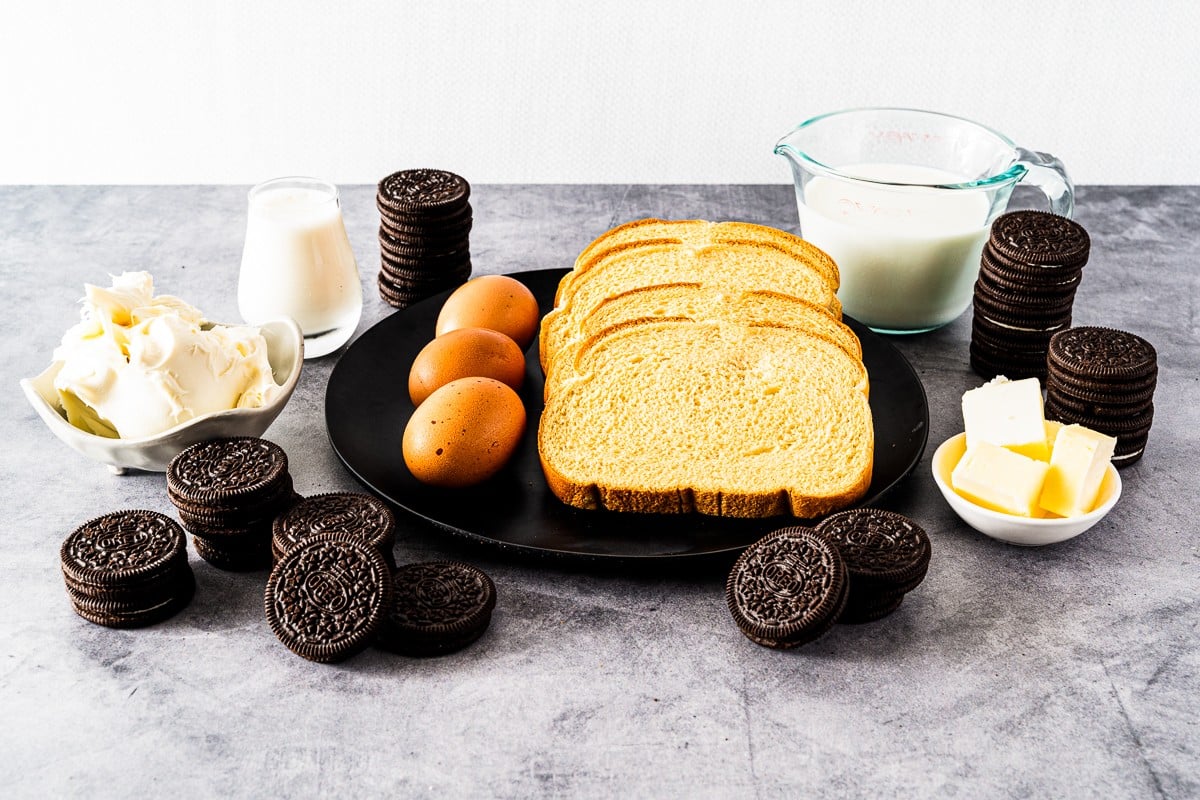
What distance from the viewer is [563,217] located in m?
3.39

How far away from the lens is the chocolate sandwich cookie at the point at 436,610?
1731mm

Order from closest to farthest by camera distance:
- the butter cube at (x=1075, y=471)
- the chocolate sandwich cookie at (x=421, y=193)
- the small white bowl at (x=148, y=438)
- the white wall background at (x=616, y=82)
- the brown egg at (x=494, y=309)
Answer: the butter cube at (x=1075, y=471), the small white bowl at (x=148, y=438), the brown egg at (x=494, y=309), the chocolate sandwich cookie at (x=421, y=193), the white wall background at (x=616, y=82)

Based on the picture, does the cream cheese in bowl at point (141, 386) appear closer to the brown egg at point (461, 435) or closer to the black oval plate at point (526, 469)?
the black oval plate at point (526, 469)

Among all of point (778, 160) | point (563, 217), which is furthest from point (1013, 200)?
point (563, 217)

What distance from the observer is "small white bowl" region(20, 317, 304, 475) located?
2.02 m

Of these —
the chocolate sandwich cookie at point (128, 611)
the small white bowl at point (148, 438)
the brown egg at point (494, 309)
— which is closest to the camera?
the chocolate sandwich cookie at point (128, 611)

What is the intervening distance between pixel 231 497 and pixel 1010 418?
133 centimetres

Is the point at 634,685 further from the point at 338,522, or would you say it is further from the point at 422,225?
the point at 422,225

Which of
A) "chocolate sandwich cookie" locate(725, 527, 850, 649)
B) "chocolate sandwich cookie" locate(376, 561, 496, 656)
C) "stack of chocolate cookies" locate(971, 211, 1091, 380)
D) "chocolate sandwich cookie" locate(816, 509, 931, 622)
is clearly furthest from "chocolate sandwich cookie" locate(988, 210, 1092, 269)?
"chocolate sandwich cookie" locate(376, 561, 496, 656)

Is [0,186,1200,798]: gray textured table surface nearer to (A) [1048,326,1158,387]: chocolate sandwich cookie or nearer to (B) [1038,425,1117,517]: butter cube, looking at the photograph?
(B) [1038,425,1117,517]: butter cube

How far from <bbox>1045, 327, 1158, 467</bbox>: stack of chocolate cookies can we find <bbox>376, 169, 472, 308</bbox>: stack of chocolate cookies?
1.37 metres

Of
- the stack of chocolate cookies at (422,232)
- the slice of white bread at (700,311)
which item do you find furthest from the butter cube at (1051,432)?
the stack of chocolate cookies at (422,232)

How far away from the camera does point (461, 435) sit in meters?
2.01

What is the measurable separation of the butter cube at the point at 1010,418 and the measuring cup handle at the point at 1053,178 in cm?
74
